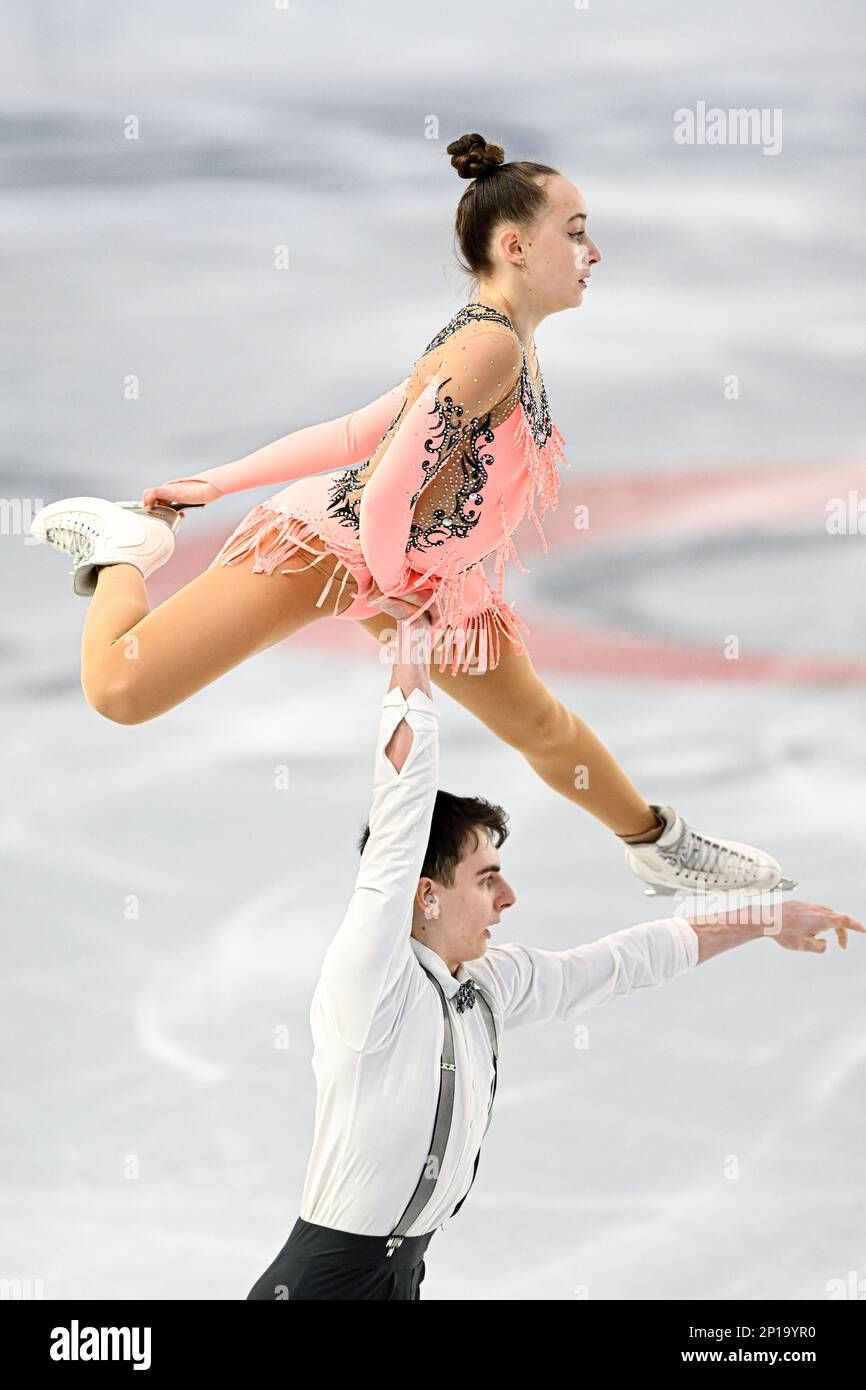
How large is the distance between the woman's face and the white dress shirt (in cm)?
71

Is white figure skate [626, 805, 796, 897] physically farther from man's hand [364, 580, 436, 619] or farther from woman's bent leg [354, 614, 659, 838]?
man's hand [364, 580, 436, 619]

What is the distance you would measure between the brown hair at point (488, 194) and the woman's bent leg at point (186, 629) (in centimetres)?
59

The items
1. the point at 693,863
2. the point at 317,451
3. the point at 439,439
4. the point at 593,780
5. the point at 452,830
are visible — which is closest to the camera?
the point at 439,439

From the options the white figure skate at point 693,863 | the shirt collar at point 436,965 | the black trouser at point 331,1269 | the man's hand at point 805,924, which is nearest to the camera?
the black trouser at point 331,1269

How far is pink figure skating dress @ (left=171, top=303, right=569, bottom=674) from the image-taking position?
2592 millimetres

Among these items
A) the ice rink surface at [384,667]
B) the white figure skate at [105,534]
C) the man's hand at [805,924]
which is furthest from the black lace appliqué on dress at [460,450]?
the ice rink surface at [384,667]

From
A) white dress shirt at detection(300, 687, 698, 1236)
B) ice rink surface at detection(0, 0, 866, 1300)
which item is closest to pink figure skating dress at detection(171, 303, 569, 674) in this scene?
white dress shirt at detection(300, 687, 698, 1236)

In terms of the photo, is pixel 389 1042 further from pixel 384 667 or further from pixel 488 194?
pixel 384 667

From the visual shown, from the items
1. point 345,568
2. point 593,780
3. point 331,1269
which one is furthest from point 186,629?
point 331,1269

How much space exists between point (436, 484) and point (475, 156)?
0.57 metres

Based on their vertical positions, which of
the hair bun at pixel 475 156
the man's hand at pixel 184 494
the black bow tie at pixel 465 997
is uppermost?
the hair bun at pixel 475 156

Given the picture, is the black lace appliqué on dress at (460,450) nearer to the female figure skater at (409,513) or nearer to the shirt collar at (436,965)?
the female figure skater at (409,513)

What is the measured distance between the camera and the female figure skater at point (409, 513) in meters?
2.62

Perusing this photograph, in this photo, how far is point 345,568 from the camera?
9.23 feet
